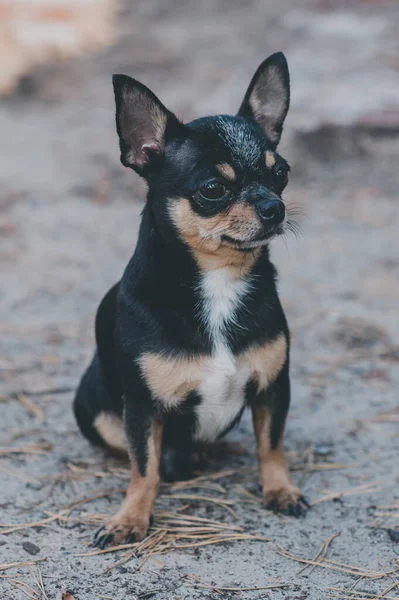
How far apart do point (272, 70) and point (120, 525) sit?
1.88 meters

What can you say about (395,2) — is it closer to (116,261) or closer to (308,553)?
(116,261)

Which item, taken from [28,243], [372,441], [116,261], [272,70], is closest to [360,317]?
[372,441]

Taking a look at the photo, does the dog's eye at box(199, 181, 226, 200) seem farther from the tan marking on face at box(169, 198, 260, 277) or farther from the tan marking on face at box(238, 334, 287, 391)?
the tan marking on face at box(238, 334, 287, 391)

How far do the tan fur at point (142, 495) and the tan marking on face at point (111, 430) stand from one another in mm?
403

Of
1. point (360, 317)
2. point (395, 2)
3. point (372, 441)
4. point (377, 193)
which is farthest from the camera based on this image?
point (395, 2)

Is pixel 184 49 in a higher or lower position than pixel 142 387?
higher

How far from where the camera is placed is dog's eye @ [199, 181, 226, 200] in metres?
2.89

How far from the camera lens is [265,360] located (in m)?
3.08

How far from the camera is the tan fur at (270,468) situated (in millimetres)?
3275

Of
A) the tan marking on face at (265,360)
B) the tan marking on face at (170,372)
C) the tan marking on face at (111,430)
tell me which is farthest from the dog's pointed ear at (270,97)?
the tan marking on face at (111,430)

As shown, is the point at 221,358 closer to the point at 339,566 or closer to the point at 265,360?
the point at 265,360

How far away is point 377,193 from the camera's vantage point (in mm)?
7301

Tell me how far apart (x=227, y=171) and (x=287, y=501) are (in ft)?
4.41

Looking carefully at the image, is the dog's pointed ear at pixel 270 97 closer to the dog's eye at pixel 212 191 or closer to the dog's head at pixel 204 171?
Result: the dog's head at pixel 204 171
